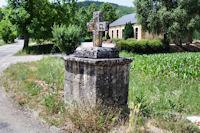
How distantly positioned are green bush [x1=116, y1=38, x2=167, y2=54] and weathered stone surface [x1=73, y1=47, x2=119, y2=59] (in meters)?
14.4

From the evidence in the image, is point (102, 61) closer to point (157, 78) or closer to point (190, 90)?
point (190, 90)

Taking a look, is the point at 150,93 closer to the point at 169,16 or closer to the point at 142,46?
the point at 142,46

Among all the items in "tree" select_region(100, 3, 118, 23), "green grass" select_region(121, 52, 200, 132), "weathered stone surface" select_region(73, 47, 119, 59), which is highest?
"tree" select_region(100, 3, 118, 23)

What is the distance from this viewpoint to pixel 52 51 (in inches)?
790

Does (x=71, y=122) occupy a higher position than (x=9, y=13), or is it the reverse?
(x=9, y=13)

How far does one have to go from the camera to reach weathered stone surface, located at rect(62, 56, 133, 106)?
361 cm

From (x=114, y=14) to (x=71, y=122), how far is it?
52.1m

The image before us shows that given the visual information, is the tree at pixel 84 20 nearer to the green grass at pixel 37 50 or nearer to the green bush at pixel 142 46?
the green grass at pixel 37 50

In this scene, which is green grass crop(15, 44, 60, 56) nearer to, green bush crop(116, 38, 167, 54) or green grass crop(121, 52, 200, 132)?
green bush crop(116, 38, 167, 54)

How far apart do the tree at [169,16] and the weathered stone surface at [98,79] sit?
19.5 metres

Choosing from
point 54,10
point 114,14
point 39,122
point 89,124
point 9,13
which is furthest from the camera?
point 114,14

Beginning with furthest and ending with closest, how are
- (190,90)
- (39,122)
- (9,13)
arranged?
(9,13)
(190,90)
(39,122)

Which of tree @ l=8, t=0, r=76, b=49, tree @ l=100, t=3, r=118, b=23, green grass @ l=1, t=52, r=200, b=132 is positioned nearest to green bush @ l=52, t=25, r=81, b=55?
tree @ l=8, t=0, r=76, b=49

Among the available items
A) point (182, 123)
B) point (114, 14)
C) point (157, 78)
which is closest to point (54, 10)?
point (157, 78)
